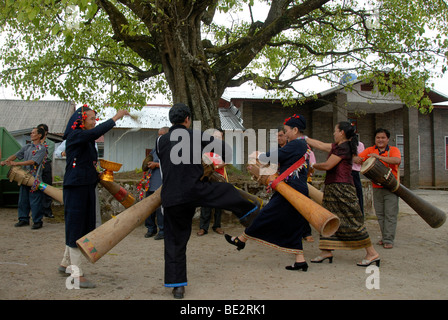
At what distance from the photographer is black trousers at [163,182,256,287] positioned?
11.6ft

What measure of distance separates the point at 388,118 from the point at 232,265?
1612cm

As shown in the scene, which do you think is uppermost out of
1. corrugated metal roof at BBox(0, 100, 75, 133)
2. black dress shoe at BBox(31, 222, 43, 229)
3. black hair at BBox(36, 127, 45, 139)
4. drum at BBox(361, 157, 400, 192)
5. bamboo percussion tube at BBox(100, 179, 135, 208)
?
corrugated metal roof at BBox(0, 100, 75, 133)

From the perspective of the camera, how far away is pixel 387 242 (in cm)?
583

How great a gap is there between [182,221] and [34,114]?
24.5m

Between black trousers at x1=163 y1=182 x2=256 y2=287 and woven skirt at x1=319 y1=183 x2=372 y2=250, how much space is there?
1625 mm

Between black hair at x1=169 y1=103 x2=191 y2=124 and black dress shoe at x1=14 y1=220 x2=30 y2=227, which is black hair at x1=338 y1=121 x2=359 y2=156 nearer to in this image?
black hair at x1=169 y1=103 x2=191 y2=124

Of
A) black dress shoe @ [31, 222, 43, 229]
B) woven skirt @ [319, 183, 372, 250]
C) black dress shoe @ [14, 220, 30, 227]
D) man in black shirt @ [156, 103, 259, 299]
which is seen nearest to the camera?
man in black shirt @ [156, 103, 259, 299]

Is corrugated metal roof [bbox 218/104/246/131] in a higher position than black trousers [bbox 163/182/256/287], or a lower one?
higher

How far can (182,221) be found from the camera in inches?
144

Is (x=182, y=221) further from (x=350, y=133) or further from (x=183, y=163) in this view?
(x=350, y=133)

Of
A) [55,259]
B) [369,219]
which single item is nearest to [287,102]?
[369,219]

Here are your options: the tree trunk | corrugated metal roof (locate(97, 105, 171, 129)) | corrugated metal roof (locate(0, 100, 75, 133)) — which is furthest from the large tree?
corrugated metal roof (locate(0, 100, 75, 133))

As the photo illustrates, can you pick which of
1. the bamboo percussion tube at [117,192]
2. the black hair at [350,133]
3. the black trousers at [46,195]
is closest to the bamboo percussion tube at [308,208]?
the black hair at [350,133]
